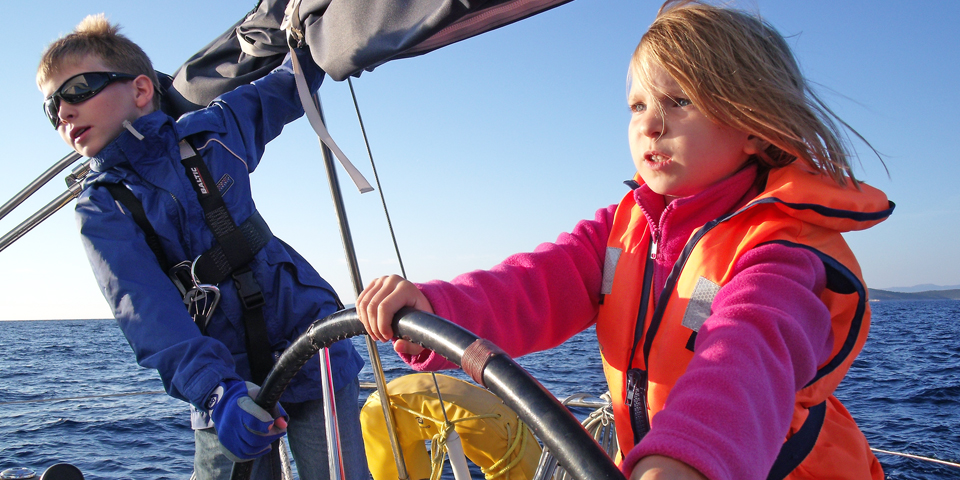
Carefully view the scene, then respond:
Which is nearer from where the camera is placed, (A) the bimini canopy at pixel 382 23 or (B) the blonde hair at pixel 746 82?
(B) the blonde hair at pixel 746 82

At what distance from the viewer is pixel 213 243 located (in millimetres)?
1540

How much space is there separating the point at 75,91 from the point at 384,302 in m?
1.28

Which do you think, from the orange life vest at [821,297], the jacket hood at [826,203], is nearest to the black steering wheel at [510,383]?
the orange life vest at [821,297]

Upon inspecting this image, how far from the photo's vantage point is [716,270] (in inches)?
36.1

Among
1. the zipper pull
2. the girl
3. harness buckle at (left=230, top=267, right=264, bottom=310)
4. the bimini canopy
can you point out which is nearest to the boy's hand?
the girl

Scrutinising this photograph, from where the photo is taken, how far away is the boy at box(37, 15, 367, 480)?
1419 mm

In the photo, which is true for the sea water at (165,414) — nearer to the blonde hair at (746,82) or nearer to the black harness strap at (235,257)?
the black harness strap at (235,257)

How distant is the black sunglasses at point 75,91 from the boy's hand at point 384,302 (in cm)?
120

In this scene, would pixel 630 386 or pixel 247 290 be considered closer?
pixel 630 386

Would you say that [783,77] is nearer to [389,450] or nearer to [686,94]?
[686,94]

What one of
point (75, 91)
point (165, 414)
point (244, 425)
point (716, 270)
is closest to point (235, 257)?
point (244, 425)

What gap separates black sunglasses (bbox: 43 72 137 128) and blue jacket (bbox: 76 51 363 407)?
0.16 meters

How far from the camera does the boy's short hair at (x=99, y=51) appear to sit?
163 centimetres

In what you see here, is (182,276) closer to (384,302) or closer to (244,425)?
(244,425)
